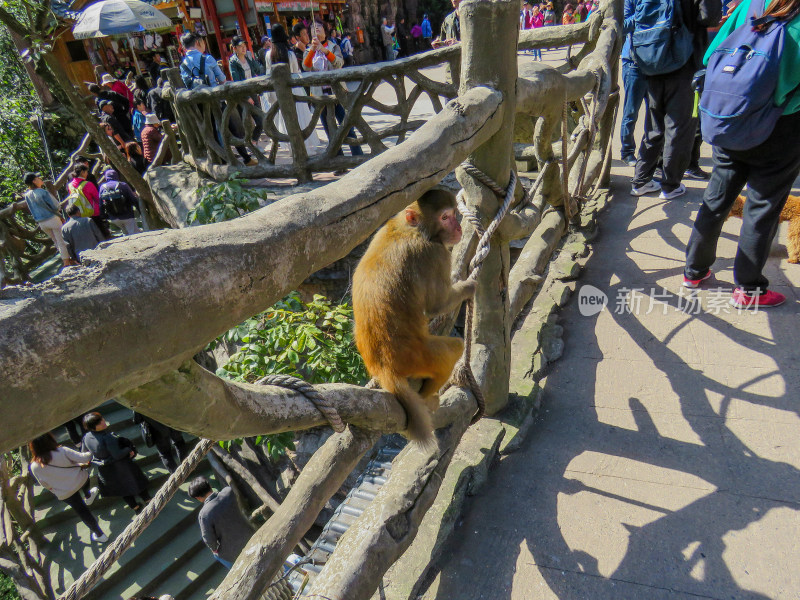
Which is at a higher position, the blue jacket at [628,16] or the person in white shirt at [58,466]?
the blue jacket at [628,16]

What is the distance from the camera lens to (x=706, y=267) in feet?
10.7

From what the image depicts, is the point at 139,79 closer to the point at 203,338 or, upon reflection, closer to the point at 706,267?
the point at 706,267

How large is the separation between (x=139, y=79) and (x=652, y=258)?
11.8m

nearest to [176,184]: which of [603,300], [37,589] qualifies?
[37,589]

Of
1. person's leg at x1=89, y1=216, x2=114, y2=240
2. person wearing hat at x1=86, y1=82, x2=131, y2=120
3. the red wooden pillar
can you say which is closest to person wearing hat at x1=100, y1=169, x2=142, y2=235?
person's leg at x1=89, y1=216, x2=114, y2=240

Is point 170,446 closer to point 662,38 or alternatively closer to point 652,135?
point 652,135

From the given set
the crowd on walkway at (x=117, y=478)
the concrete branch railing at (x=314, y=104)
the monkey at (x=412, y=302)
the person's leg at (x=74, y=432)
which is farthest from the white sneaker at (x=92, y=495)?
the monkey at (x=412, y=302)

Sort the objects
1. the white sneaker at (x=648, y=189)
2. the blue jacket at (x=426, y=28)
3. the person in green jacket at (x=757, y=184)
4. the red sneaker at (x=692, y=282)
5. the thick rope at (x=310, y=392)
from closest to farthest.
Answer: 1. the thick rope at (x=310, y=392)
2. the person in green jacket at (x=757, y=184)
3. the red sneaker at (x=692, y=282)
4. the white sneaker at (x=648, y=189)
5. the blue jacket at (x=426, y=28)

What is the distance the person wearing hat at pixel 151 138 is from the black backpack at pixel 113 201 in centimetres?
115

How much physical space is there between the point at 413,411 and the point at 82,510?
655 centimetres

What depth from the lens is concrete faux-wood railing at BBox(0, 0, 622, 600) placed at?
1.95 feet

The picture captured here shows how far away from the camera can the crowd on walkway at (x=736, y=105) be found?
247 centimetres

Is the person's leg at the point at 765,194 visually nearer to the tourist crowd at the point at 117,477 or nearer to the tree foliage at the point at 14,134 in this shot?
the tourist crowd at the point at 117,477

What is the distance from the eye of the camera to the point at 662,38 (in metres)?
3.91
